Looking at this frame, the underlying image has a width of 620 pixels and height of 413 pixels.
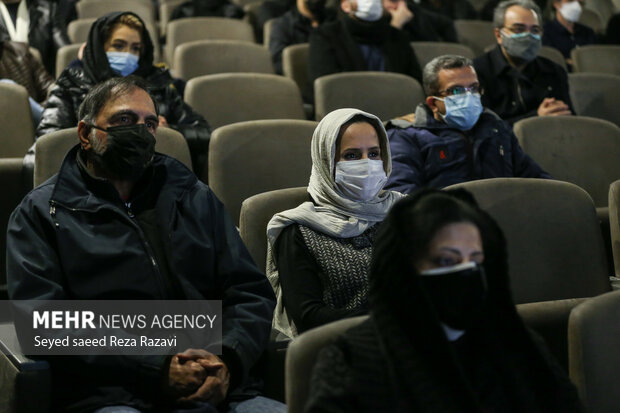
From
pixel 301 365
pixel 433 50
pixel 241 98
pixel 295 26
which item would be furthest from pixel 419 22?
pixel 301 365

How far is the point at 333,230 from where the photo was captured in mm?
2361

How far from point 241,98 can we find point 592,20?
3836 mm

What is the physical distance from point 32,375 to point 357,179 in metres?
1.01

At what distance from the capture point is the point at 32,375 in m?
1.88

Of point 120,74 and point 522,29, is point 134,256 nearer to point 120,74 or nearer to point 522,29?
point 120,74

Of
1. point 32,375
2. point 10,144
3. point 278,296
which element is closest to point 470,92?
point 278,296

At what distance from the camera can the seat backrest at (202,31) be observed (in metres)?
5.31

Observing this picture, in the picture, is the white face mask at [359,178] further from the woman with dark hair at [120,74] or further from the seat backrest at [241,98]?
the seat backrest at [241,98]

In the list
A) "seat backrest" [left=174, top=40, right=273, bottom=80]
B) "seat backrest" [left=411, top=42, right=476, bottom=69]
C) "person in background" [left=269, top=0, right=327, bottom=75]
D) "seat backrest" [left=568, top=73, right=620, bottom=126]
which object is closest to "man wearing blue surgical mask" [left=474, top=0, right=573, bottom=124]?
"seat backrest" [left=568, top=73, right=620, bottom=126]

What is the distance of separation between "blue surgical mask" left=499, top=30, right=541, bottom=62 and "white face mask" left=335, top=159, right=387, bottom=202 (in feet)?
6.84

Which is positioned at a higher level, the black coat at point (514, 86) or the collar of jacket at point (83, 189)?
the collar of jacket at point (83, 189)

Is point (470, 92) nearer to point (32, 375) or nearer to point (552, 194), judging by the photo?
point (552, 194)

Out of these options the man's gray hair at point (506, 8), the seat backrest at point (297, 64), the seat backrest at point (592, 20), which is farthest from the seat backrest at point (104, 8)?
the seat backrest at point (592, 20)

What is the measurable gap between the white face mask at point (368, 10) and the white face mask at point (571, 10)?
168cm
